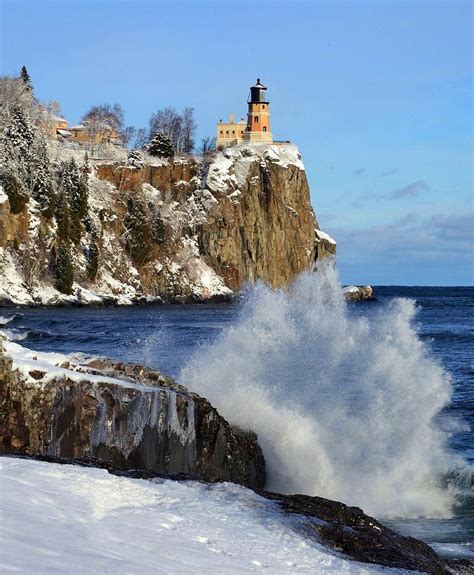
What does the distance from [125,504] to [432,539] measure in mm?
5779

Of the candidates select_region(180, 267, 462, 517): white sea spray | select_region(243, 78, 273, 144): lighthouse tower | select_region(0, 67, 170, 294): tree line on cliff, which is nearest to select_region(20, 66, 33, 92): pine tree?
select_region(0, 67, 170, 294): tree line on cliff

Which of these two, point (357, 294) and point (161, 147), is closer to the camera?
point (161, 147)

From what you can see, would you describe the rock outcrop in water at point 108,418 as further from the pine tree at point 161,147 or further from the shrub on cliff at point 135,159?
the pine tree at point 161,147

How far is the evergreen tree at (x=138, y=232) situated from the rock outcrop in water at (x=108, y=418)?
2803 inches

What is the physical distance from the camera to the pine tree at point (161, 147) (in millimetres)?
94312

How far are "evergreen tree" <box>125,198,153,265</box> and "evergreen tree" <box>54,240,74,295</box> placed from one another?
14.5m

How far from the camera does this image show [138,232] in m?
83.6

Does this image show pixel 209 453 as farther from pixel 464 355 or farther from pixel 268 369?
pixel 464 355

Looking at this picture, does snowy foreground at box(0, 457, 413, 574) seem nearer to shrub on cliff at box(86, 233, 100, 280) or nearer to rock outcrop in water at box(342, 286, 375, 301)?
shrub on cliff at box(86, 233, 100, 280)

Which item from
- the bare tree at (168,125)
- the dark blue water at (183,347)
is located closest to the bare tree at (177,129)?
the bare tree at (168,125)

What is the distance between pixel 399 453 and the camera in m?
15.9

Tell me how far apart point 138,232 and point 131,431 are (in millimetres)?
74001

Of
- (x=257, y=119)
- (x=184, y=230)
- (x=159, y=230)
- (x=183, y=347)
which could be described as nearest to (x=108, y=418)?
(x=183, y=347)

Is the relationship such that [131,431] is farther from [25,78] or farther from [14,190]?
[25,78]
